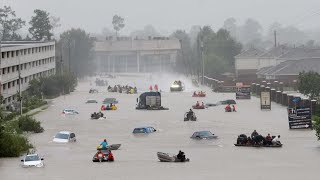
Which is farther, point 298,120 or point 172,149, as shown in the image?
point 298,120

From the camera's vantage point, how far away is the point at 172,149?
65.9 metres

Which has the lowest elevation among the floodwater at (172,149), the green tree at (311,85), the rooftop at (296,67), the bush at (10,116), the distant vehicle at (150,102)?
the floodwater at (172,149)

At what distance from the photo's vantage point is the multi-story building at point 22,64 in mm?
114412

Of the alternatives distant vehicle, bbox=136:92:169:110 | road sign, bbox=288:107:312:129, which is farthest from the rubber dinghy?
distant vehicle, bbox=136:92:169:110

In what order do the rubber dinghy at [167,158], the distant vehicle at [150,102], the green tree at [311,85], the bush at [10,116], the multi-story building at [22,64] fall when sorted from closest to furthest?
1. the rubber dinghy at [167,158]
2. the bush at [10,116]
3. the green tree at [311,85]
4. the distant vehicle at [150,102]
5. the multi-story building at [22,64]

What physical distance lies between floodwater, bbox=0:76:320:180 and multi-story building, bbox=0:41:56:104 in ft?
27.2

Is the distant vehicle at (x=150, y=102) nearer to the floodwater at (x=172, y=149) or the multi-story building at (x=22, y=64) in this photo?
the floodwater at (x=172, y=149)

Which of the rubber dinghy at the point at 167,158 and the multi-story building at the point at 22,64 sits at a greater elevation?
the multi-story building at the point at 22,64

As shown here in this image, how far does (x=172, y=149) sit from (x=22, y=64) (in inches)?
2820

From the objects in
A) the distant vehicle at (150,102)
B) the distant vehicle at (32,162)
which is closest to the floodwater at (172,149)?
the distant vehicle at (32,162)

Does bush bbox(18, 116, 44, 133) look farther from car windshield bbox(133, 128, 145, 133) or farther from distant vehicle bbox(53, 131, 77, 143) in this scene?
car windshield bbox(133, 128, 145, 133)

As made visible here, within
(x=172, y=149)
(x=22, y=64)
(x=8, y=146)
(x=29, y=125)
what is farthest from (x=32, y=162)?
(x=22, y=64)

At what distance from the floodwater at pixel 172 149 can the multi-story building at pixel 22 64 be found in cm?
828

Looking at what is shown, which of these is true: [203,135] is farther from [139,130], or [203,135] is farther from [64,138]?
[64,138]
